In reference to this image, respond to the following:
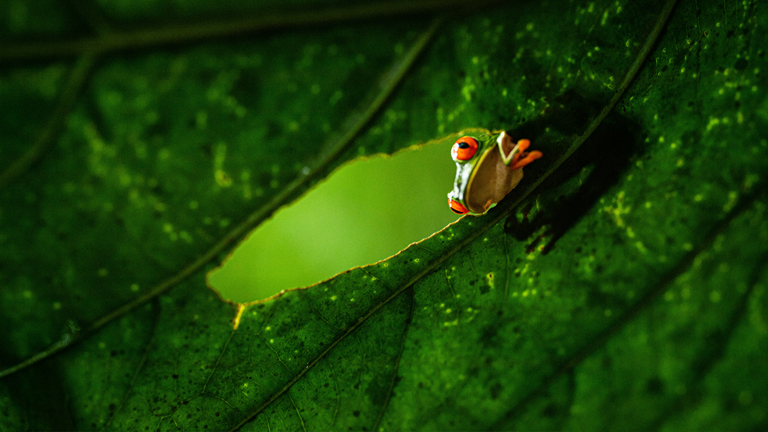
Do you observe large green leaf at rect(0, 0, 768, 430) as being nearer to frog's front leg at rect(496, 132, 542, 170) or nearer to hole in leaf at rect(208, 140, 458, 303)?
frog's front leg at rect(496, 132, 542, 170)

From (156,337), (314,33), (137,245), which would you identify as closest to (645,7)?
(314,33)

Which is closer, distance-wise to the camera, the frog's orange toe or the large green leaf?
the large green leaf

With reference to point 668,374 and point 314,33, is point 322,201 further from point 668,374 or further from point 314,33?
point 668,374

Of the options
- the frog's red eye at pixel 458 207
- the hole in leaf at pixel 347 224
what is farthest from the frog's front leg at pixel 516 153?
the hole in leaf at pixel 347 224

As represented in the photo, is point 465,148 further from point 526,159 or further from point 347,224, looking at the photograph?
point 347,224

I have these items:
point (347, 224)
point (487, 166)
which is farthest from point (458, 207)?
point (347, 224)

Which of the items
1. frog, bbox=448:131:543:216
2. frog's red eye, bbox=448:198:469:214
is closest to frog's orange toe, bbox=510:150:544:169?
frog, bbox=448:131:543:216

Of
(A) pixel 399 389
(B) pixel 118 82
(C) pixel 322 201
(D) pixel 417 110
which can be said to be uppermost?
(C) pixel 322 201

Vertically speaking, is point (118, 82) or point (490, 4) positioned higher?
point (118, 82)
